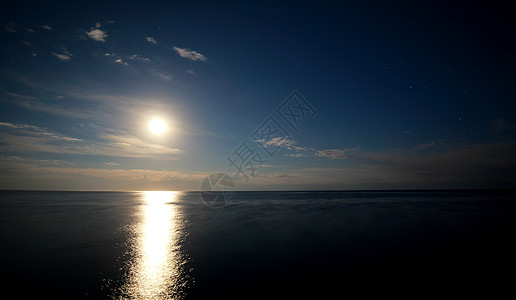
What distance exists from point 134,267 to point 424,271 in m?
16.6

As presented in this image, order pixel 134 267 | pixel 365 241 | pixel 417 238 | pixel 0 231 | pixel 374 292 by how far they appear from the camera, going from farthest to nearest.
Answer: pixel 0 231 → pixel 417 238 → pixel 365 241 → pixel 134 267 → pixel 374 292

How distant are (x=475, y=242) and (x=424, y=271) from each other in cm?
1117

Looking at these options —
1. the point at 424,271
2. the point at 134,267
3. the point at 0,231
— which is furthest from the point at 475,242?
the point at 0,231

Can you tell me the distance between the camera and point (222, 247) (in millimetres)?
17625

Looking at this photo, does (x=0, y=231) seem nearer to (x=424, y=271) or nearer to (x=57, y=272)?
(x=57, y=272)

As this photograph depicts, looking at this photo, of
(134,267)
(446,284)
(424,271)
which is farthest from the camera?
(134,267)

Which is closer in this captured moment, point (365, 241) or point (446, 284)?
point (446, 284)

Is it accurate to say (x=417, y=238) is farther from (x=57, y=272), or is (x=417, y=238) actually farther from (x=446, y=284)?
(x=57, y=272)

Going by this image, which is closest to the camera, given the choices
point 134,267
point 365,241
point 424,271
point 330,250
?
point 424,271

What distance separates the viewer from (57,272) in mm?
12344

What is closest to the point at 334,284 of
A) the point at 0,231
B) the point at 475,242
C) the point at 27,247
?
the point at 475,242

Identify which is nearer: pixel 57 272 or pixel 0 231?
pixel 57 272

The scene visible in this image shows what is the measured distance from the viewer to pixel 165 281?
11.0 metres

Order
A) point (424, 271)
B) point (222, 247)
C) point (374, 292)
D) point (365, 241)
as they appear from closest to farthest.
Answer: point (374, 292) → point (424, 271) → point (222, 247) → point (365, 241)
